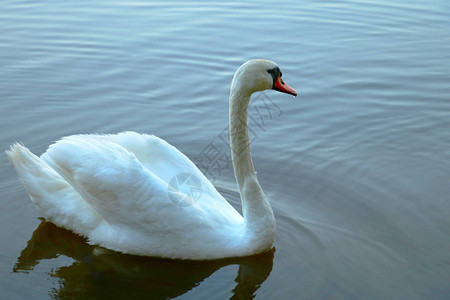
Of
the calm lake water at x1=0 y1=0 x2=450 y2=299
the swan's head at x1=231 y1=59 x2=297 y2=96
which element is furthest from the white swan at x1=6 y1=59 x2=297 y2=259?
the calm lake water at x1=0 y1=0 x2=450 y2=299

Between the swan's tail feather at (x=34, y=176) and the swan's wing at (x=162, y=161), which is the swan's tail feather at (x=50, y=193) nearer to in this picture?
Result: the swan's tail feather at (x=34, y=176)

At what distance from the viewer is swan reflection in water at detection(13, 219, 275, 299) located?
19.8ft

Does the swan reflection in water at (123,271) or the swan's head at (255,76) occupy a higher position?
the swan's head at (255,76)

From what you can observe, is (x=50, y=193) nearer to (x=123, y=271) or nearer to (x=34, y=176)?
(x=34, y=176)

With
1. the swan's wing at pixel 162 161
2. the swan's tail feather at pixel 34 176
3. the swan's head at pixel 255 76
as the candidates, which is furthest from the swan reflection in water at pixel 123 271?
the swan's head at pixel 255 76

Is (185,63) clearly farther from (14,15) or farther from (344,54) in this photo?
(14,15)

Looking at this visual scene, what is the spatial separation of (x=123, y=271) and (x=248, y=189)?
1.39 m

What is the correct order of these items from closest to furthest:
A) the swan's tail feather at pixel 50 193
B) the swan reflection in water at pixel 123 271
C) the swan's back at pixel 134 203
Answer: the swan reflection in water at pixel 123 271 → the swan's back at pixel 134 203 → the swan's tail feather at pixel 50 193

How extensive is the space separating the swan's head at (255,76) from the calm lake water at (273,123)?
1.55 metres

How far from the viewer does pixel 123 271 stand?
639 cm

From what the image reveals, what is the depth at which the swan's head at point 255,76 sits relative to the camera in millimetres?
6223

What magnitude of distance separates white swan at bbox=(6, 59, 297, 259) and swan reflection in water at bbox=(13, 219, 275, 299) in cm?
9

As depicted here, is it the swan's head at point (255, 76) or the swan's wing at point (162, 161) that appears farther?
the swan's wing at point (162, 161)

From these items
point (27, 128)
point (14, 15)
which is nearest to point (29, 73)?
point (27, 128)
